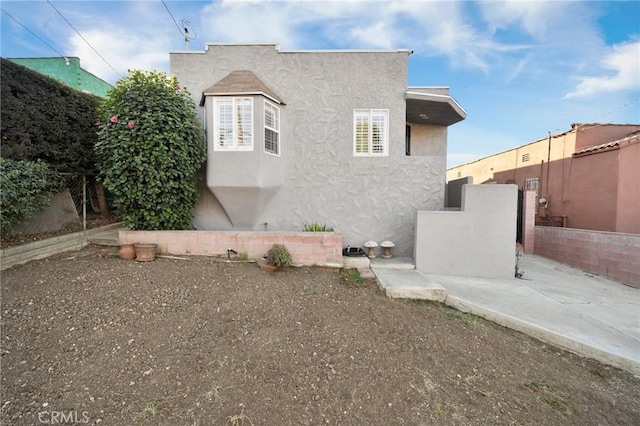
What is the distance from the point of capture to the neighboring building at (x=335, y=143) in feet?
26.5

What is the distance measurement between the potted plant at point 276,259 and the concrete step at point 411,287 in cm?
236

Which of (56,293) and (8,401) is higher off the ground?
(56,293)

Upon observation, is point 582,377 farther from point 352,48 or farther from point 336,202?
point 352,48

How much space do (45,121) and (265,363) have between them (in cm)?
839

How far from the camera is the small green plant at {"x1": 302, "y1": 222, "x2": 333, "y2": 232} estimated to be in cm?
755

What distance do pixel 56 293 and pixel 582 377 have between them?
27.8ft

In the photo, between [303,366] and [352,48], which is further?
[352,48]

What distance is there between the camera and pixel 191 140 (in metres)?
6.77

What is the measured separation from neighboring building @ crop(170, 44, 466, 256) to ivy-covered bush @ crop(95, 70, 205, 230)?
1478 millimetres

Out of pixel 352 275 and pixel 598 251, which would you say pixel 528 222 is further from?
pixel 352 275

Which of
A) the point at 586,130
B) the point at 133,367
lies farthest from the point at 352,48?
the point at 586,130

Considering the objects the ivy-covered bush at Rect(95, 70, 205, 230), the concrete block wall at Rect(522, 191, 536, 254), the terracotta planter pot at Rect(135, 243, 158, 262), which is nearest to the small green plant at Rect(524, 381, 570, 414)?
the terracotta planter pot at Rect(135, 243, 158, 262)

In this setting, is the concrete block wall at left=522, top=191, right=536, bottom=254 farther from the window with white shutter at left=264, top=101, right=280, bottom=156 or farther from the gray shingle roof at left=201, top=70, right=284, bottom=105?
the gray shingle roof at left=201, top=70, right=284, bottom=105

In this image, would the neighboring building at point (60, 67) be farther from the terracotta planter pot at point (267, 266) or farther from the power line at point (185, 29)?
the terracotta planter pot at point (267, 266)
